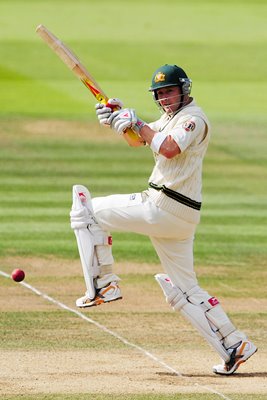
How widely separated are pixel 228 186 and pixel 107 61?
848cm

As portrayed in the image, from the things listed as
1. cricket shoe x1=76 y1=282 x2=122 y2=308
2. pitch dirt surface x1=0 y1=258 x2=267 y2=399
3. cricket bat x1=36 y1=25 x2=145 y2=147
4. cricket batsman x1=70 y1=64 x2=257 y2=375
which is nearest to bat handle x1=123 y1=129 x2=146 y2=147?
cricket bat x1=36 y1=25 x2=145 y2=147

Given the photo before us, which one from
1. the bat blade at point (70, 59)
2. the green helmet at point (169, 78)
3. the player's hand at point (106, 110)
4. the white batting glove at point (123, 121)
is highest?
the bat blade at point (70, 59)

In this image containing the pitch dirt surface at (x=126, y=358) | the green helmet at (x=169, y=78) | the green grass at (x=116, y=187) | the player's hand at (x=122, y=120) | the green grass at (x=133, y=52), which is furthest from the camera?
the green grass at (x=133, y=52)

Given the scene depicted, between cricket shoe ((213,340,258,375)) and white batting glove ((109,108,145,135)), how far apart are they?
173cm

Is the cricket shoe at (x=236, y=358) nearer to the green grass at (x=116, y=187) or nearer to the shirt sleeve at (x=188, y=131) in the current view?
the shirt sleeve at (x=188, y=131)

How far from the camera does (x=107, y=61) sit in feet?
78.3

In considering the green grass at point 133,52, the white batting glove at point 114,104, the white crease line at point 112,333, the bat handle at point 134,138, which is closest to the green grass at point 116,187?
the white crease line at point 112,333

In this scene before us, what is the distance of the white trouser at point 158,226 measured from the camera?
8219mm

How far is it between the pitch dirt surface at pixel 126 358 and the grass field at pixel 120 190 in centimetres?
2

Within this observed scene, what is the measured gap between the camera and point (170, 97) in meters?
8.30

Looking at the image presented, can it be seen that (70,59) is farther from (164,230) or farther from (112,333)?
(112,333)

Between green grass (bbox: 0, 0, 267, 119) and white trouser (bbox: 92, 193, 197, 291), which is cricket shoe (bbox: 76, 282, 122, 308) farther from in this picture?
green grass (bbox: 0, 0, 267, 119)

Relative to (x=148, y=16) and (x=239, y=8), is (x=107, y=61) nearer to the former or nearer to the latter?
(x=148, y=16)

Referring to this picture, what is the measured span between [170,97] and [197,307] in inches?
58.8
